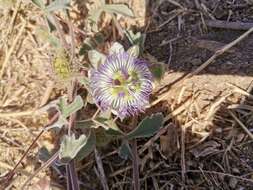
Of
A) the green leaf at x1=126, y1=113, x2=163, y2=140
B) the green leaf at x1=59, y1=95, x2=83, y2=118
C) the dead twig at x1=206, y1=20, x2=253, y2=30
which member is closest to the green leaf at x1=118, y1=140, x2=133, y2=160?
the green leaf at x1=126, y1=113, x2=163, y2=140

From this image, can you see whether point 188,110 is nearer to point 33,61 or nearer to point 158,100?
point 158,100

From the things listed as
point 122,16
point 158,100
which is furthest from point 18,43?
point 158,100

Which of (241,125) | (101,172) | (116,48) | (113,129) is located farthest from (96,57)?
(241,125)

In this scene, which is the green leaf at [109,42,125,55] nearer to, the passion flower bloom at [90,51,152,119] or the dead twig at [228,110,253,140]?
the passion flower bloom at [90,51,152,119]

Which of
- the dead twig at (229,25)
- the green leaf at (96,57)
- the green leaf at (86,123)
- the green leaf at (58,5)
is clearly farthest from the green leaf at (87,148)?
the dead twig at (229,25)

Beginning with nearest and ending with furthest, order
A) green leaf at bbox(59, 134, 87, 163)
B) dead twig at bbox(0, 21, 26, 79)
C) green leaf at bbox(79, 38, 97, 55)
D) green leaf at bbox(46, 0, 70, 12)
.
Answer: green leaf at bbox(59, 134, 87, 163) → green leaf at bbox(46, 0, 70, 12) → green leaf at bbox(79, 38, 97, 55) → dead twig at bbox(0, 21, 26, 79)

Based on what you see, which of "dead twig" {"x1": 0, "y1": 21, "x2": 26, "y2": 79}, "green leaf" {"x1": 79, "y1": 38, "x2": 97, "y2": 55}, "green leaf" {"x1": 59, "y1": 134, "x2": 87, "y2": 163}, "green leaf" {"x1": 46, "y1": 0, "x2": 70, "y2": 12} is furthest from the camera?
"dead twig" {"x1": 0, "y1": 21, "x2": 26, "y2": 79}

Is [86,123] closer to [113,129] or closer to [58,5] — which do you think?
[113,129]
